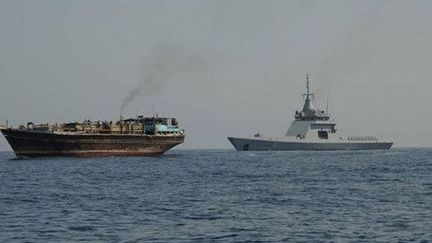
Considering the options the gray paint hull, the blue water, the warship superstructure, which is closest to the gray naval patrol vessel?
the gray paint hull

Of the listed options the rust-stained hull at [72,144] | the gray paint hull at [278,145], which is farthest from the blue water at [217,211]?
the gray paint hull at [278,145]

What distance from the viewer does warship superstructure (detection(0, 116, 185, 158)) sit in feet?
357

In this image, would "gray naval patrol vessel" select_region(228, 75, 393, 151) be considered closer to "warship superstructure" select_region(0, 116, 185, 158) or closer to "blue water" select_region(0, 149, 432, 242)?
"warship superstructure" select_region(0, 116, 185, 158)

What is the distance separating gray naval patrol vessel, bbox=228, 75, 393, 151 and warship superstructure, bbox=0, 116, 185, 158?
51779 millimetres

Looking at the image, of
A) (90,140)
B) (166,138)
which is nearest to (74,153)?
(90,140)

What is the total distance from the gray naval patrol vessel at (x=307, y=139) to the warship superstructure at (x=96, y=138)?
51.8 metres

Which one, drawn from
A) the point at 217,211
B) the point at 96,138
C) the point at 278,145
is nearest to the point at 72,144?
the point at 96,138

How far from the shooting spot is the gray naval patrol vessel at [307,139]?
183625 millimetres

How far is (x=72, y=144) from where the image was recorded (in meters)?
112

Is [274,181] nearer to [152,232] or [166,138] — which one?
[152,232]

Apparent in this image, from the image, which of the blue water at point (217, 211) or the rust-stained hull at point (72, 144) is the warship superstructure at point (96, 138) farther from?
the blue water at point (217, 211)

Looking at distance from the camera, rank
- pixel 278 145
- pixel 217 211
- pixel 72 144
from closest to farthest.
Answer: pixel 217 211, pixel 72 144, pixel 278 145

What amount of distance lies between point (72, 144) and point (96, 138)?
471 cm

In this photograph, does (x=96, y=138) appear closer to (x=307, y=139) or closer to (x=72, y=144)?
(x=72, y=144)
